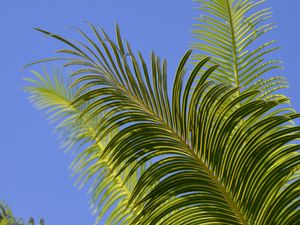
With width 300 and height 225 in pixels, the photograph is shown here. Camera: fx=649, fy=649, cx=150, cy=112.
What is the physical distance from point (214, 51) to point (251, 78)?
25cm

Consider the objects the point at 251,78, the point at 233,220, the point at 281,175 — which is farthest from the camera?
the point at 251,78

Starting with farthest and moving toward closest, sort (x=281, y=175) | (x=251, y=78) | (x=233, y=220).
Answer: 1. (x=251, y=78)
2. (x=233, y=220)
3. (x=281, y=175)

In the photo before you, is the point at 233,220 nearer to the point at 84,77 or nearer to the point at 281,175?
the point at 281,175

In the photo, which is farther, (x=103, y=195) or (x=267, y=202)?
(x=103, y=195)

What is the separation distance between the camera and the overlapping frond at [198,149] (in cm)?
244

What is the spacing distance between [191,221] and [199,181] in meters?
0.18

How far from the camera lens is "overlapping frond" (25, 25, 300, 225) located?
8.02 ft

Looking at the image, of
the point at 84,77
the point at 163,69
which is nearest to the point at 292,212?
the point at 163,69

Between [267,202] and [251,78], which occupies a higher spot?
[251,78]

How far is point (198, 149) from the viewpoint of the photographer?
2.59 metres

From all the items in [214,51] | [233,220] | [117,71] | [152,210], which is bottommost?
[152,210]

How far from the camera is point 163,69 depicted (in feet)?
8.76

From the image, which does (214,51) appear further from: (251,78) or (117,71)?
(117,71)

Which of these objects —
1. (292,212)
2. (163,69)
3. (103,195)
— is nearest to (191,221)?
(292,212)
